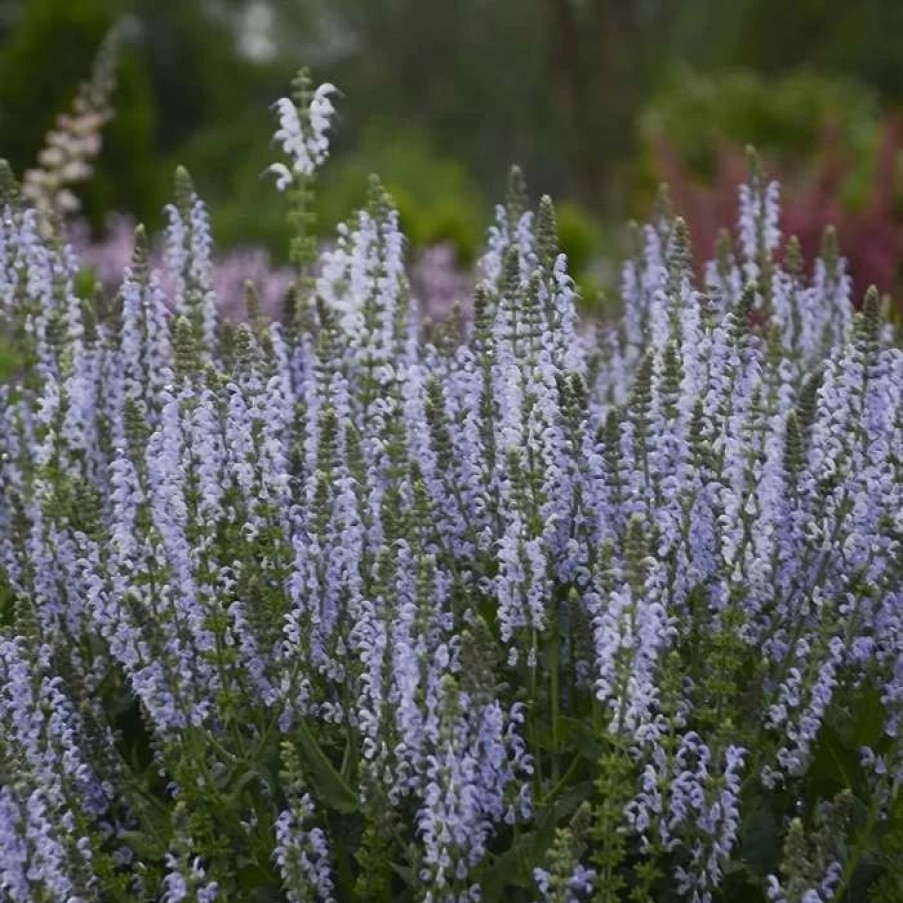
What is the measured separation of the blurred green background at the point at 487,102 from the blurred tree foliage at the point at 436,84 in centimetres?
4

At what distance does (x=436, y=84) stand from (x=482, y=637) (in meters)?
38.6

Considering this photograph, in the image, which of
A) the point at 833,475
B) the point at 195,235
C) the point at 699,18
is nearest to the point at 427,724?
the point at 833,475

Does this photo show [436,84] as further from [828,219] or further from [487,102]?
[828,219]

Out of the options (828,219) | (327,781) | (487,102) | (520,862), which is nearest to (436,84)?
(487,102)

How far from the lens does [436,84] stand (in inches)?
1596

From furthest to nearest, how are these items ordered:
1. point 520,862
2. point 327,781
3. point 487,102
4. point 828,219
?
point 487,102
point 828,219
point 327,781
point 520,862

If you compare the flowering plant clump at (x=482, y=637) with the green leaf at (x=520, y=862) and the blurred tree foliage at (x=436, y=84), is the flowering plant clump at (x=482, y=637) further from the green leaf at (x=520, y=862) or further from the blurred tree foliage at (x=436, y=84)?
the blurred tree foliage at (x=436, y=84)

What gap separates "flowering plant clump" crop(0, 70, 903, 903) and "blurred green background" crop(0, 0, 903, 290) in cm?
141

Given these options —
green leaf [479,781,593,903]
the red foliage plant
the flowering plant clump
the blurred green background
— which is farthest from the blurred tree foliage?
green leaf [479,781,593,903]

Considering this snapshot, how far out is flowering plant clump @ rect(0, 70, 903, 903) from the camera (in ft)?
10.2

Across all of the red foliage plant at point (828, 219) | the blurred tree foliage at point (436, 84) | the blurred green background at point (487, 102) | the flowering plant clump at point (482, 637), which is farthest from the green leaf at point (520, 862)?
the blurred tree foliage at point (436, 84)

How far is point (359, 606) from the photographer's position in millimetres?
3438

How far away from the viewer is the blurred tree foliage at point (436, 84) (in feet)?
54.4

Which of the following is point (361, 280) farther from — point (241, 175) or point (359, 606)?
point (241, 175)
